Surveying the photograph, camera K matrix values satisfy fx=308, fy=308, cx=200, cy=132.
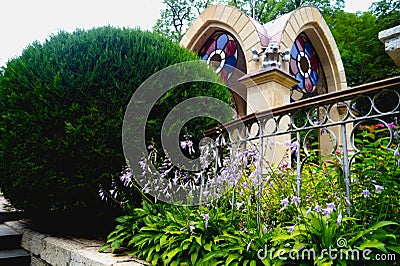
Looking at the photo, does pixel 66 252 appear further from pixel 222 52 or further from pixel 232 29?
pixel 222 52

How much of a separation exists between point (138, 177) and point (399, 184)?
7.07 feet

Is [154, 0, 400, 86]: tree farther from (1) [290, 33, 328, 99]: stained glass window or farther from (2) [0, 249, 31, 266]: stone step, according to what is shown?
(2) [0, 249, 31, 266]: stone step

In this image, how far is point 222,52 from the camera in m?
7.77

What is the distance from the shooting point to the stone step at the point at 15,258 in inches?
125

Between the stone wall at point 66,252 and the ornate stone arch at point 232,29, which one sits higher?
the ornate stone arch at point 232,29

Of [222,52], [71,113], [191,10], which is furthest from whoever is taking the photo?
[191,10]

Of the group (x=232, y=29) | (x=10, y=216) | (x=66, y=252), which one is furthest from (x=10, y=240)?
(x=232, y=29)

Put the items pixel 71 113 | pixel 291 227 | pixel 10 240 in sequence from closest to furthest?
1. pixel 291 227
2. pixel 71 113
3. pixel 10 240

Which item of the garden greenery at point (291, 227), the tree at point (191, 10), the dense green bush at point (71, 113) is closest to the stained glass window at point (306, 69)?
the dense green bush at point (71, 113)

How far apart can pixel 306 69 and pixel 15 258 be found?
7564 mm

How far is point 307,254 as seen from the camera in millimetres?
1565

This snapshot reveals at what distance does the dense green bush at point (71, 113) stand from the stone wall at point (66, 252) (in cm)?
39

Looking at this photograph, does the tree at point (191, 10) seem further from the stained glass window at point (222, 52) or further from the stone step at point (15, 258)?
the stone step at point (15, 258)

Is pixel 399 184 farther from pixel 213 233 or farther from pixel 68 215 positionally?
pixel 68 215
